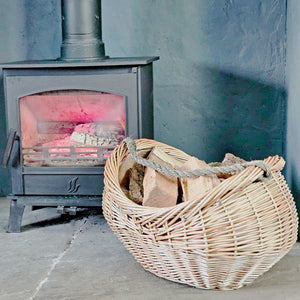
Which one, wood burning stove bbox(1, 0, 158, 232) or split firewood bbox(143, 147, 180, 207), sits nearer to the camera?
split firewood bbox(143, 147, 180, 207)

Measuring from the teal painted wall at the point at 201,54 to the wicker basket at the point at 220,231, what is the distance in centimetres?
93

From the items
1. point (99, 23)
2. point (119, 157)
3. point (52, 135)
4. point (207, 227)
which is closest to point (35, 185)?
point (52, 135)

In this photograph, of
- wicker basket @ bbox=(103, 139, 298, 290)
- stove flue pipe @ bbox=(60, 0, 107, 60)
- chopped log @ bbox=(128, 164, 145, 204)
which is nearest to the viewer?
wicker basket @ bbox=(103, 139, 298, 290)

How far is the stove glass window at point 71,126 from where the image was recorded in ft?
7.56

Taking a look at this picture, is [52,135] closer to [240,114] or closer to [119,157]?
[119,157]

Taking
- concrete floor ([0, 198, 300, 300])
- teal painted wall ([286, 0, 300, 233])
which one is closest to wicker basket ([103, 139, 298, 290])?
concrete floor ([0, 198, 300, 300])

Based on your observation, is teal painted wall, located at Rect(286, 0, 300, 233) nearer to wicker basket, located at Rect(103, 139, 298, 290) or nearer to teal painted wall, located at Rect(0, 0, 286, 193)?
teal painted wall, located at Rect(0, 0, 286, 193)

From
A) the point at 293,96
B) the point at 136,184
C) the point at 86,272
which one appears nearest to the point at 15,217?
the point at 86,272

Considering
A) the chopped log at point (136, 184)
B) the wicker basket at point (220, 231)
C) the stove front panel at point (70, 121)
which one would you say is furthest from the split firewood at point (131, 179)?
the stove front panel at point (70, 121)

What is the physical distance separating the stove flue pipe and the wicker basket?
786 mm

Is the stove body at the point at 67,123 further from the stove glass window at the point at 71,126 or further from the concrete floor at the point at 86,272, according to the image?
the concrete floor at the point at 86,272

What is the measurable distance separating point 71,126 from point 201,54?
79cm

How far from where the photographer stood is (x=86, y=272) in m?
1.95

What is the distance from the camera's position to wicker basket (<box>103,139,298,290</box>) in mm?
1650
